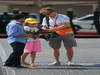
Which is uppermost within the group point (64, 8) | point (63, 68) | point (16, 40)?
point (16, 40)

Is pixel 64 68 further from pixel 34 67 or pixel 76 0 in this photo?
pixel 76 0

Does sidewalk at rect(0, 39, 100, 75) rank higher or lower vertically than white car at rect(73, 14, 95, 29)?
higher

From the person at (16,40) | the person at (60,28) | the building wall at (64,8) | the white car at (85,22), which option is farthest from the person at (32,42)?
the building wall at (64,8)

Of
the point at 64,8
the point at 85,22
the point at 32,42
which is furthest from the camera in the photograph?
the point at 64,8

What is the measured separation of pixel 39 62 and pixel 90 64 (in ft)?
4.63

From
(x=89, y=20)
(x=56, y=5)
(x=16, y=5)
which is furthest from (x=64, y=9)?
(x=89, y=20)

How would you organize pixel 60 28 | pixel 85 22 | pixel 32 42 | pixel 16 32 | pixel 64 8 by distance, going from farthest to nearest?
pixel 64 8 < pixel 85 22 < pixel 60 28 < pixel 32 42 < pixel 16 32

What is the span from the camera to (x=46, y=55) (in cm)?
1411

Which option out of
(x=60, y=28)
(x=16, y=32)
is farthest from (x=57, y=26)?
(x=16, y=32)

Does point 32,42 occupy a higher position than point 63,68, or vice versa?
point 32,42

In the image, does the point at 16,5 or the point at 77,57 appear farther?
the point at 16,5

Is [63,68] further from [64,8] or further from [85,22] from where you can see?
[64,8]

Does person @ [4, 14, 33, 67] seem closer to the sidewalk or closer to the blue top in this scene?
the blue top

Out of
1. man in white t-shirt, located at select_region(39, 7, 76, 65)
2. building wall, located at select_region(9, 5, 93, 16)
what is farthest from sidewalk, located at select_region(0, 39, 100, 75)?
building wall, located at select_region(9, 5, 93, 16)
